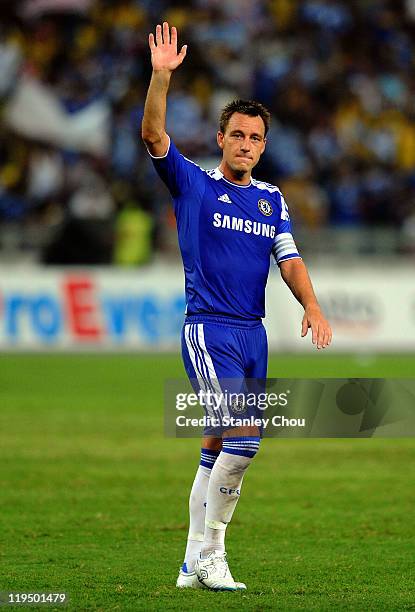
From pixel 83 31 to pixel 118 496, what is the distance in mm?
17969

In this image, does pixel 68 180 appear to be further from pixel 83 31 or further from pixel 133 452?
pixel 133 452

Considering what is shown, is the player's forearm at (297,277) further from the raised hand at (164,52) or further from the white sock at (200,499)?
the raised hand at (164,52)

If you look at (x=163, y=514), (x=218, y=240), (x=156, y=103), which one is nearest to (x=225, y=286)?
(x=218, y=240)

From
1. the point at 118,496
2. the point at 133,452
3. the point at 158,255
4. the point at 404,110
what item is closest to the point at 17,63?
the point at 158,255

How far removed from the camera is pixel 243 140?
6.31 m

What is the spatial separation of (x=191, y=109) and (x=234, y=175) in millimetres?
18504

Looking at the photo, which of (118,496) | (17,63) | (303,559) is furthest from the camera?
(17,63)

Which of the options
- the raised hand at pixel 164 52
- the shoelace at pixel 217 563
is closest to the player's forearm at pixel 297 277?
the raised hand at pixel 164 52

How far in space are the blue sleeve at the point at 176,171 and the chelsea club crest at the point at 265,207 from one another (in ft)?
1.19

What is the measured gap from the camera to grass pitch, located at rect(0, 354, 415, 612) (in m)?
6.17

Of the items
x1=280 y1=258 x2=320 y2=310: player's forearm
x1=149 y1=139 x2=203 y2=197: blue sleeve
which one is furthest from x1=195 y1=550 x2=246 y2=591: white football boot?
x1=149 y1=139 x2=203 y2=197: blue sleeve

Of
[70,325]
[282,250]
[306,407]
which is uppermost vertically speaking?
[282,250]

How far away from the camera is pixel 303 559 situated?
7086 mm

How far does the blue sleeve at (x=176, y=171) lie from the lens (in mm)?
6164
